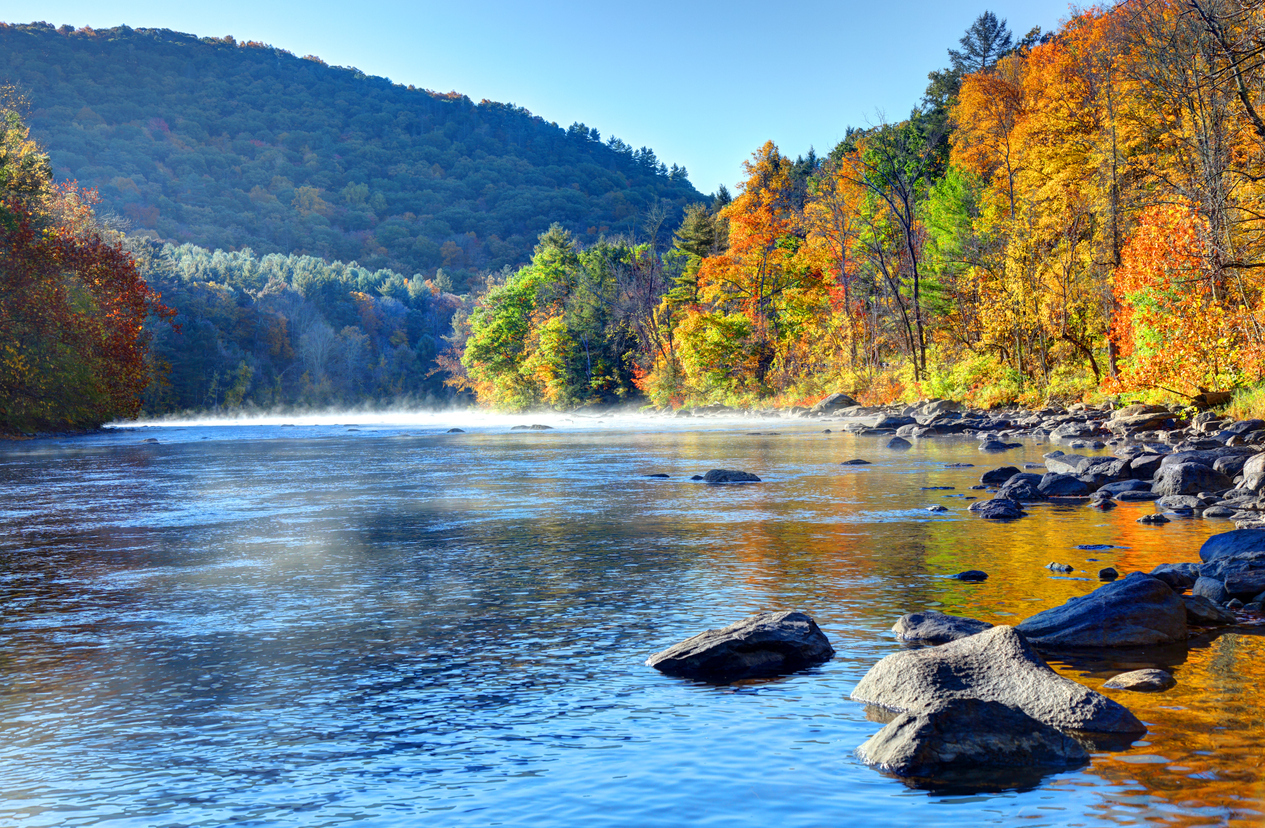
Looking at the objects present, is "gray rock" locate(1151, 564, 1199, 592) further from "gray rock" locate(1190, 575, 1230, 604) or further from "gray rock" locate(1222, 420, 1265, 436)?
"gray rock" locate(1222, 420, 1265, 436)

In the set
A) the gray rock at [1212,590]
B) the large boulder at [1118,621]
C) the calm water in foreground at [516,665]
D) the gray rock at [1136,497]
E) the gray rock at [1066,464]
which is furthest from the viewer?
the gray rock at [1066,464]

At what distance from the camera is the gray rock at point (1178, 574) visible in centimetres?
1095

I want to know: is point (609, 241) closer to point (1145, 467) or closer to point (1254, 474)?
point (1145, 467)

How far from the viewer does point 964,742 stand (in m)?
6.47

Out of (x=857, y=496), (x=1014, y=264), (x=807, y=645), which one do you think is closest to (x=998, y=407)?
(x=1014, y=264)

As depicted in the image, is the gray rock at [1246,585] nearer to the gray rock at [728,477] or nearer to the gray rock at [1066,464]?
the gray rock at [1066,464]

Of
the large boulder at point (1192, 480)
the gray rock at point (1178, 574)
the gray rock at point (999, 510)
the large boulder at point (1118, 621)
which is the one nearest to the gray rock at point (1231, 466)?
the large boulder at point (1192, 480)

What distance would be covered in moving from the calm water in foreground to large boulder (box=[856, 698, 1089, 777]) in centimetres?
21

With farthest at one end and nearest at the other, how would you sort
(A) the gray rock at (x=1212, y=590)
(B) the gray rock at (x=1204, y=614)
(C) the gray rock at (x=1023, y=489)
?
(C) the gray rock at (x=1023, y=489) → (A) the gray rock at (x=1212, y=590) → (B) the gray rock at (x=1204, y=614)

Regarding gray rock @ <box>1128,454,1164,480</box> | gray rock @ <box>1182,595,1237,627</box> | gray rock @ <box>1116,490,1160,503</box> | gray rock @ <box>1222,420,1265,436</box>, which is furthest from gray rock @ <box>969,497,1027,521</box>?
gray rock @ <box>1222,420,1265,436</box>

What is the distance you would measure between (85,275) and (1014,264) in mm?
48571

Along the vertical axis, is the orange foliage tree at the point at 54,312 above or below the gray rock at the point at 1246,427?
above

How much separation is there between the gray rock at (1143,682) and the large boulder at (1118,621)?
1.04 metres

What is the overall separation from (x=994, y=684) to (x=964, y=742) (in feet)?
3.95
